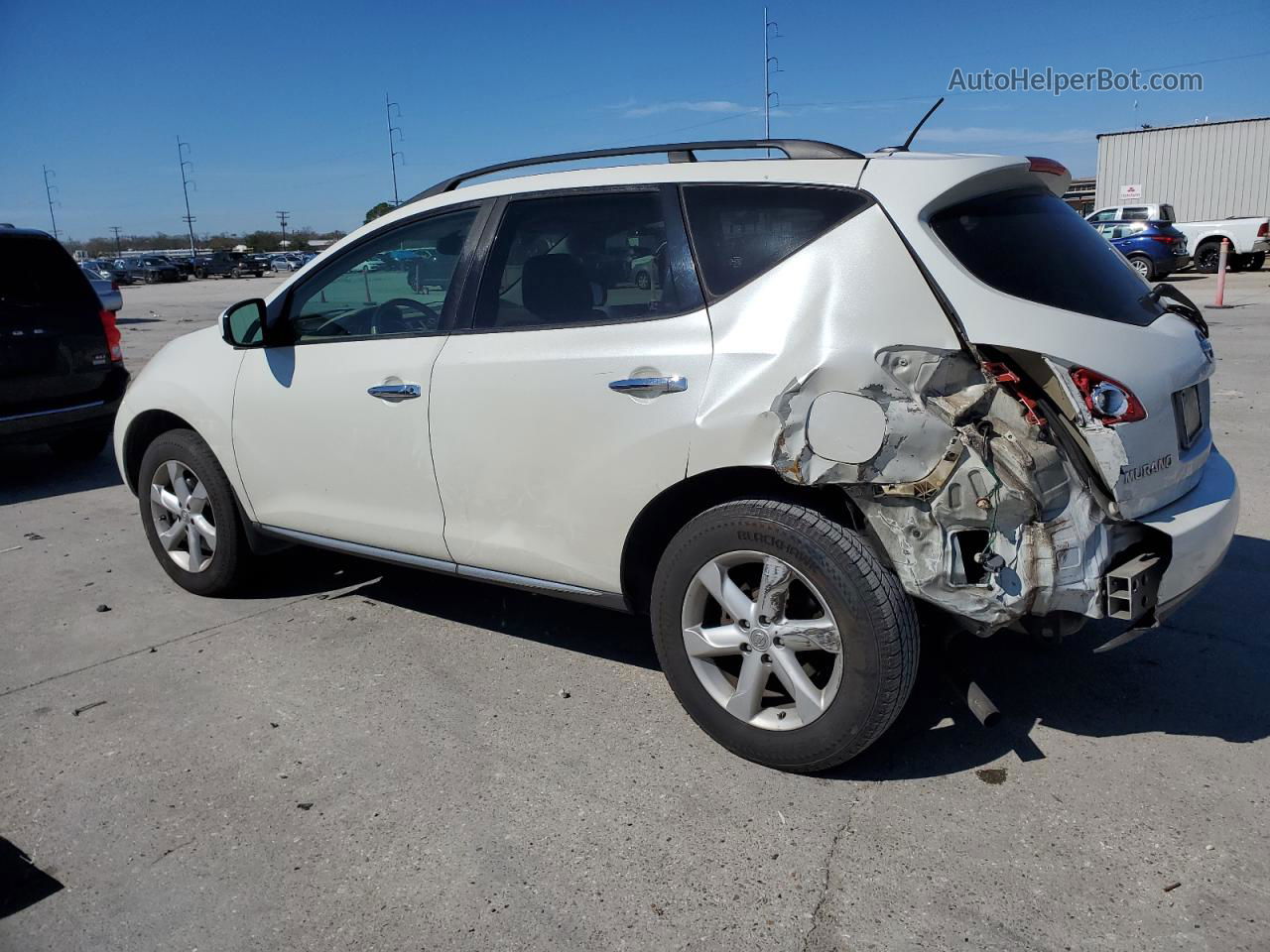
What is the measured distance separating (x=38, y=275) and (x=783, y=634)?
674 cm

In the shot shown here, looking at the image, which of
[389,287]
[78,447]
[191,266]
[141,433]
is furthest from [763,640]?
[191,266]

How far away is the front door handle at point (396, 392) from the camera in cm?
387

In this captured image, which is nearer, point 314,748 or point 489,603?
point 314,748

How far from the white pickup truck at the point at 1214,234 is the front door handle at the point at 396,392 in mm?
26508

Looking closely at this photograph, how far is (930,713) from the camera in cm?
363

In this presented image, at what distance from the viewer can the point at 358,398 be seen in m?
4.05

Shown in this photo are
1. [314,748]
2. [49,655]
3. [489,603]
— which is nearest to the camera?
[314,748]

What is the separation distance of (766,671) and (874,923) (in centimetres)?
84

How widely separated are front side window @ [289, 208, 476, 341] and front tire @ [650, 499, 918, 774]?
148cm

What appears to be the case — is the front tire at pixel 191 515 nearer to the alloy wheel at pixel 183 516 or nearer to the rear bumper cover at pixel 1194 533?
the alloy wheel at pixel 183 516

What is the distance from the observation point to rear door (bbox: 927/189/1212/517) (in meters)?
2.88

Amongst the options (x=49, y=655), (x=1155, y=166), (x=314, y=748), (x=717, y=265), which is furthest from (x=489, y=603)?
(x=1155, y=166)

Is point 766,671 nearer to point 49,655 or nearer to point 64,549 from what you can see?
point 49,655

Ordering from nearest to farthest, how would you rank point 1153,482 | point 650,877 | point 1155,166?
1. point 650,877
2. point 1153,482
3. point 1155,166
